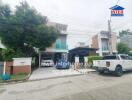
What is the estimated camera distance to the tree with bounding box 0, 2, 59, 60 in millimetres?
16719

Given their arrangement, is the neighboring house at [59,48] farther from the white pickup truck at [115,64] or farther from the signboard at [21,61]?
the white pickup truck at [115,64]

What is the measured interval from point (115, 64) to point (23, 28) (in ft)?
42.1

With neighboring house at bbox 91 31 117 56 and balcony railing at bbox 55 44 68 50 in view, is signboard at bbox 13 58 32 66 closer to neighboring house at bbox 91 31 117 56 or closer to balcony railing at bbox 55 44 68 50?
balcony railing at bbox 55 44 68 50

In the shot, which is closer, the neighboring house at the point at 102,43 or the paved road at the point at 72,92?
the paved road at the point at 72,92

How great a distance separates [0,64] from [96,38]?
26.2 meters

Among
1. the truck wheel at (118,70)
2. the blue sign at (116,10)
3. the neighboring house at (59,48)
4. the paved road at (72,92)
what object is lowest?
the paved road at (72,92)

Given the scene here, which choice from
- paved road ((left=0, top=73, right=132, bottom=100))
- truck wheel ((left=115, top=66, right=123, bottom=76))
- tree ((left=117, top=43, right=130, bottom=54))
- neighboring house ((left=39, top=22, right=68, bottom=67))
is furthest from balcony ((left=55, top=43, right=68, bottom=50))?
paved road ((left=0, top=73, right=132, bottom=100))

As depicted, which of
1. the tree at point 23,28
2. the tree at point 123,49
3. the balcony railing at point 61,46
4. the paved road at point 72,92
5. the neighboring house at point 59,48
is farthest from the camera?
the tree at point 123,49

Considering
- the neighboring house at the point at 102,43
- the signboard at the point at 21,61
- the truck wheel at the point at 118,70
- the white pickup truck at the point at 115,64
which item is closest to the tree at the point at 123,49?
the neighboring house at the point at 102,43

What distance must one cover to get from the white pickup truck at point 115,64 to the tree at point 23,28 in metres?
9.30

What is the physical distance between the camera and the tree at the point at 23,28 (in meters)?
16.7

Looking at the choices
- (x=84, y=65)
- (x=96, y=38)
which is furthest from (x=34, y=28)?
(x=96, y=38)

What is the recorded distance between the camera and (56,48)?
2509cm

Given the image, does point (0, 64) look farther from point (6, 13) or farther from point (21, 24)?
point (6, 13)
